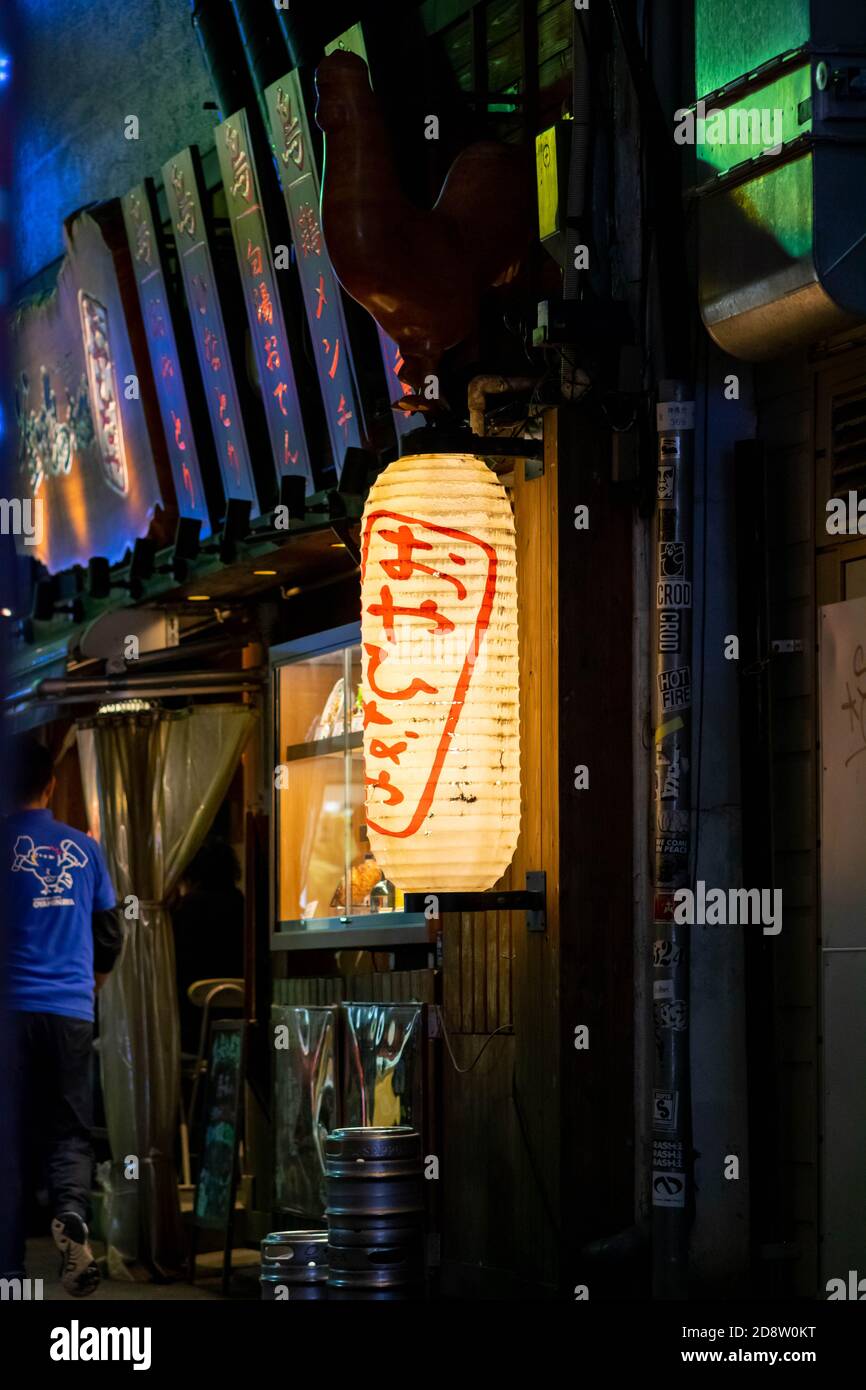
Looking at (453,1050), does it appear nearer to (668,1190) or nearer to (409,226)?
(668,1190)

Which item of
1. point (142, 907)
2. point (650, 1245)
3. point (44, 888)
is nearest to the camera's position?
point (650, 1245)

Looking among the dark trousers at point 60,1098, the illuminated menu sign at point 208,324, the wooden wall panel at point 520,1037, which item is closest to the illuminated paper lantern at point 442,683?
the wooden wall panel at point 520,1037

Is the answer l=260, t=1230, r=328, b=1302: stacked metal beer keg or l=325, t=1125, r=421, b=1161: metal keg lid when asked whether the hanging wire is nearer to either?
l=325, t=1125, r=421, b=1161: metal keg lid

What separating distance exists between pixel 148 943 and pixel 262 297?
4529 mm

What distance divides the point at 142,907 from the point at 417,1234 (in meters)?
4.99

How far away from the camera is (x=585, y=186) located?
354 inches

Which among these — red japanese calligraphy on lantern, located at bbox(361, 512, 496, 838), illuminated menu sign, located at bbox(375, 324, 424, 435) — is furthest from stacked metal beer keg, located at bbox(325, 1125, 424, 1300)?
illuminated menu sign, located at bbox(375, 324, 424, 435)

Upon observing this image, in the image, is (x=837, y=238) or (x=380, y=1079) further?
(x=380, y=1079)

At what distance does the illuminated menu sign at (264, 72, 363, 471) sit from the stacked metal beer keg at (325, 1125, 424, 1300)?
4.18m

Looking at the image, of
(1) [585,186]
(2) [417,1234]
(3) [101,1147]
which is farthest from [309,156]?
(3) [101,1147]

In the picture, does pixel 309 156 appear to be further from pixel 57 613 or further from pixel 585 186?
pixel 57 613

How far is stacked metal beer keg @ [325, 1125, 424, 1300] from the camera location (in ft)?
29.0

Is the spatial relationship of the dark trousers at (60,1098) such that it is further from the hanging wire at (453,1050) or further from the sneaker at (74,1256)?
the hanging wire at (453,1050)

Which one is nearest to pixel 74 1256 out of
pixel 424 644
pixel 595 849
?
pixel 595 849
